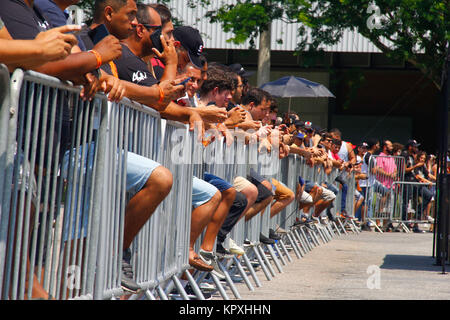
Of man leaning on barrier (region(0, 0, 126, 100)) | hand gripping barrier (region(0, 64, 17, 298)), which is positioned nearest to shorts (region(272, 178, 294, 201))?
man leaning on barrier (region(0, 0, 126, 100))

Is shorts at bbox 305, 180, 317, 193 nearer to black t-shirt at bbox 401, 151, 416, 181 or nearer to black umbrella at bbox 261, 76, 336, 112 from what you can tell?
black umbrella at bbox 261, 76, 336, 112

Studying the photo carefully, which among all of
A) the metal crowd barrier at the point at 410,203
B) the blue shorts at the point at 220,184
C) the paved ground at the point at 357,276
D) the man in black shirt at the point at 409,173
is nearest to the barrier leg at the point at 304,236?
the paved ground at the point at 357,276

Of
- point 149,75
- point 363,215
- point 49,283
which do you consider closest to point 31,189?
point 49,283

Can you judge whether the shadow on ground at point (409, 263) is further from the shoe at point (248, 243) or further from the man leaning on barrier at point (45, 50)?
the man leaning on barrier at point (45, 50)

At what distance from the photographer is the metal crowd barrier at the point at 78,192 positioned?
3.07 metres

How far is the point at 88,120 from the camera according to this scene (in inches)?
152

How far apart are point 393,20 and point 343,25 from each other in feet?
4.08

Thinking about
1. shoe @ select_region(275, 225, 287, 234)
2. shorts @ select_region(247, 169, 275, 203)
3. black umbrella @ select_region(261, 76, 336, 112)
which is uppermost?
black umbrella @ select_region(261, 76, 336, 112)

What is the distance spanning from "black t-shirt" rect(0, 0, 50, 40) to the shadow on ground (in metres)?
6.89

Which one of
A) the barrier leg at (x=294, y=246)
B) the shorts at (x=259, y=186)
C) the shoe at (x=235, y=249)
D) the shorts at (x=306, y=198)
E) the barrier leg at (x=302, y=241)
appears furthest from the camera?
the shorts at (x=306, y=198)

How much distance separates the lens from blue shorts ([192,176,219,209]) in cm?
595

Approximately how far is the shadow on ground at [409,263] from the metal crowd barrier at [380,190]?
6.63 metres

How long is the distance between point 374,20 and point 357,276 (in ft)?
40.8
